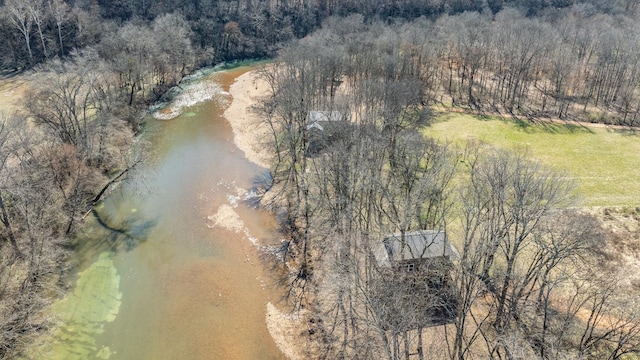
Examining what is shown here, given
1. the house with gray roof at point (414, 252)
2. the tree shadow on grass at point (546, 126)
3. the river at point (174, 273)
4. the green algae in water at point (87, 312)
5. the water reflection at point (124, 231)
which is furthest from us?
the tree shadow on grass at point (546, 126)

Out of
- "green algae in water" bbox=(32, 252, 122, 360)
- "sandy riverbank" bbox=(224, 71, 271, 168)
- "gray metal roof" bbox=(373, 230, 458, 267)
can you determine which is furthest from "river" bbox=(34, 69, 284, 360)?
"gray metal roof" bbox=(373, 230, 458, 267)

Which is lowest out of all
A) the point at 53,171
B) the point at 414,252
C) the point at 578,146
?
the point at 578,146

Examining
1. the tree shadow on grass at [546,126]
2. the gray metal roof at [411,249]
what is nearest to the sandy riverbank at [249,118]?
the gray metal roof at [411,249]

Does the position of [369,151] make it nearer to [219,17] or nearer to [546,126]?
[546,126]

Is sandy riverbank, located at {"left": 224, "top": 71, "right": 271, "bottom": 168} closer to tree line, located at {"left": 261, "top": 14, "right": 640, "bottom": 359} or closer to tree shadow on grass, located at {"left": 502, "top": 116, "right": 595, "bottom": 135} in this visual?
tree line, located at {"left": 261, "top": 14, "right": 640, "bottom": 359}

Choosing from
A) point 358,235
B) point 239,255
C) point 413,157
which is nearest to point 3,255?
point 239,255

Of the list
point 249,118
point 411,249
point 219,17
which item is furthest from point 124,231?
point 219,17

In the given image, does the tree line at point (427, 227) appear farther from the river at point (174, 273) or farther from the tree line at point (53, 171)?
the tree line at point (53, 171)

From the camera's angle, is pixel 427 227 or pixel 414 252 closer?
pixel 414 252
